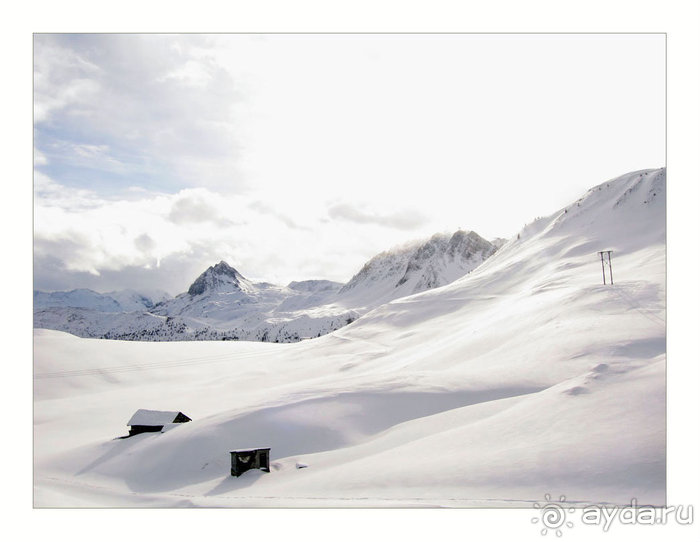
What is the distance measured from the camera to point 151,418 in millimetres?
53250

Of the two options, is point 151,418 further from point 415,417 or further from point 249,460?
point 415,417

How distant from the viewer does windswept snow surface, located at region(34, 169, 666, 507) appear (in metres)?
25.5

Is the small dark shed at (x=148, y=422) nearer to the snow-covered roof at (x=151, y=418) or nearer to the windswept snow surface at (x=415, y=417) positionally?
the snow-covered roof at (x=151, y=418)

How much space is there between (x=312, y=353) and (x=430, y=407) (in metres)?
63.5

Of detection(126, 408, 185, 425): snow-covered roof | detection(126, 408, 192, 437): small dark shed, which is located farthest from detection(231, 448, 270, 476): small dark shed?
detection(126, 408, 185, 425): snow-covered roof

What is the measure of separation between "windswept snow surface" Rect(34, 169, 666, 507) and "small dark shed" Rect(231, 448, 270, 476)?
673 mm

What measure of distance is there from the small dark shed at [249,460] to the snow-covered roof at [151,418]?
63.0ft
